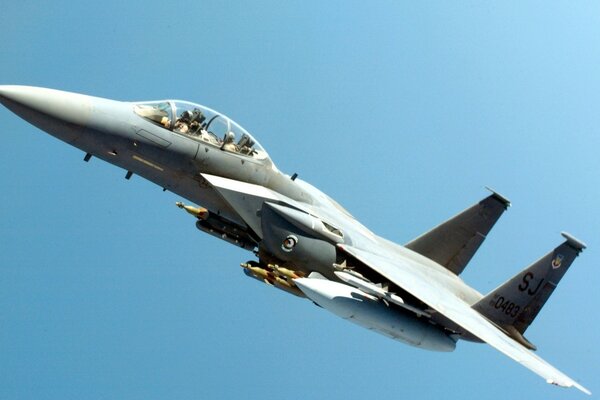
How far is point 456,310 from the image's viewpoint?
1680cm

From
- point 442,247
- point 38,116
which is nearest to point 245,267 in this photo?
point 38,116

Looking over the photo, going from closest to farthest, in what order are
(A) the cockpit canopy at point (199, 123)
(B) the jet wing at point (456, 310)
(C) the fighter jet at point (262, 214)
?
(C) the fighter jet at point (262, 214), (A) the cockpit canopy at point (199, 123), (B) the jet wing at point (456, 310)

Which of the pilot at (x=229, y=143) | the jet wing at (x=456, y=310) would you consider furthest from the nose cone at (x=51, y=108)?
the jet wing at (x=456, y=310)

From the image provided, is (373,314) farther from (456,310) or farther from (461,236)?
(461,236)

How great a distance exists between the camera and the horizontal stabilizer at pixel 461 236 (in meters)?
20.7

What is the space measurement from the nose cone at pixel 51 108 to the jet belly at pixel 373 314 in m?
4.68

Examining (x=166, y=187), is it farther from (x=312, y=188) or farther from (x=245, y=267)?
(x=312, y=188)

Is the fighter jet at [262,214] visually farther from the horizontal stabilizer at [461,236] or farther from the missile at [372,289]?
the horizontal stabilizer at [461,236]

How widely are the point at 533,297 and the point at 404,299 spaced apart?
383 cm

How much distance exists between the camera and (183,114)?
633 inches

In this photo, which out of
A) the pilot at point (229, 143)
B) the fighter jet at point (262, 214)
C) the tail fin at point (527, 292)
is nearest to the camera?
the fighter jet at point (262, 214)

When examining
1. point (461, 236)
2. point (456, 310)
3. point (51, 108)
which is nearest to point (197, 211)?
point (51, 108)

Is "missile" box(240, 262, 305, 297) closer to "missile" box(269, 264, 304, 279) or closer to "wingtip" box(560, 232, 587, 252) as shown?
"missile" box(269, 264, 304, 279)

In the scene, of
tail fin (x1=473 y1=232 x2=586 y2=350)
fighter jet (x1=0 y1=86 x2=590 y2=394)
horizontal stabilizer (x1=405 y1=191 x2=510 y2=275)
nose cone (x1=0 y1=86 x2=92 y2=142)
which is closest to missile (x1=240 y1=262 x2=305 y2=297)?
fighter jet (x1=0 y1=86 x2=590 y2=394)
